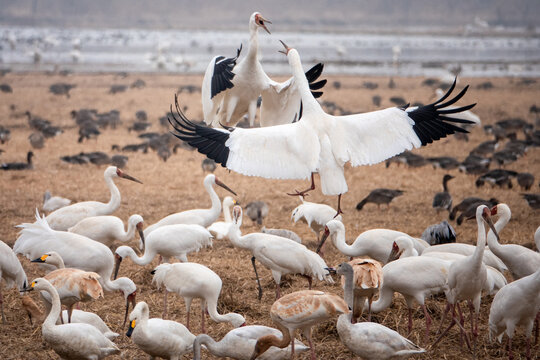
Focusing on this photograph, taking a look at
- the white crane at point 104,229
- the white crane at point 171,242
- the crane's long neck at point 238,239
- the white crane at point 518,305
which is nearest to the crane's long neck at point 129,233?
the white crane at point 104,229

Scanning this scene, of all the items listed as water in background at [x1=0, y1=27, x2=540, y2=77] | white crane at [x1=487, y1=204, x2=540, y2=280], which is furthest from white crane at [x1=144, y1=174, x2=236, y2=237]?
water in background at [x1=0, y1=27, x2=540, y2=77]

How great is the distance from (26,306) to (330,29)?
70.0 meters

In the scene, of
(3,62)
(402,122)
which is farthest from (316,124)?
(3,62)

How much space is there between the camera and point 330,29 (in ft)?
238

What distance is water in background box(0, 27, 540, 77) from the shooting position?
1259 inches

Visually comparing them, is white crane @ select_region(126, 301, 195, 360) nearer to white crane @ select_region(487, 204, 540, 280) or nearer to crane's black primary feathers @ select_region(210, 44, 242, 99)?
white crane @ select_region(487, 204, 540, 280)

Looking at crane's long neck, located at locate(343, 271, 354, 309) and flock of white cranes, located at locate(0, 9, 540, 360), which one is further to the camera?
crane's long neck, located at locate(343, 271, 354, 309)

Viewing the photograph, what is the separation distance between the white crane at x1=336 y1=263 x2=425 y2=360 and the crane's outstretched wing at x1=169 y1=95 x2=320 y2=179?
1609 mm

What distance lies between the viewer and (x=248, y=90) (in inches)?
290

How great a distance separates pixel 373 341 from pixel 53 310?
209 cm

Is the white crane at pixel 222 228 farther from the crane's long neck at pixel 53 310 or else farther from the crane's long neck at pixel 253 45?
the crane's long neck at pixel 53 310

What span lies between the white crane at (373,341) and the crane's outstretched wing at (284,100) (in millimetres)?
3417

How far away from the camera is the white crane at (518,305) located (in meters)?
4.42

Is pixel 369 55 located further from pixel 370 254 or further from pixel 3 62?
pixel 370 254
